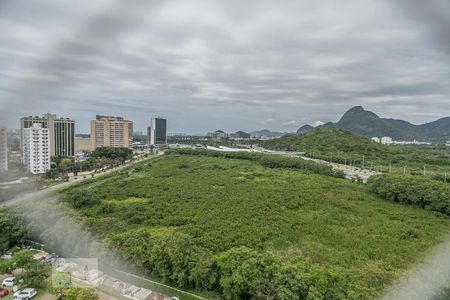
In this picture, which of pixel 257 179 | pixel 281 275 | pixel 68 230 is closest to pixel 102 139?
pixel 257 179

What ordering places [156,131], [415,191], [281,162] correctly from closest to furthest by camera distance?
1. [415,191]
2. [281,162]
3. [156,131]

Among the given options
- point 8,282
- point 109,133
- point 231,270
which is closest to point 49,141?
point 8,282

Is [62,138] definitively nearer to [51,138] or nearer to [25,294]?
[51,138]

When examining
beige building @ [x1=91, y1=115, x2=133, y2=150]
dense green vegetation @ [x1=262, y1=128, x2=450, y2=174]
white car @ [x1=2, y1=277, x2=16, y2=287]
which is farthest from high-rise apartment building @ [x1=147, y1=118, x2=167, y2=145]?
white car @ [x1=2, y1=277, x2=16, y2=287]

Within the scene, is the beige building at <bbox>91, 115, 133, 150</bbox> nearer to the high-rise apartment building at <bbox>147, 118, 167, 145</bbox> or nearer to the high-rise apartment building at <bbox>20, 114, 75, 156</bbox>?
the high-rise apartment building at <bbox>20, 114, 75, 156</bbox>

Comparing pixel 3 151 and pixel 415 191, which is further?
pixel 415 191

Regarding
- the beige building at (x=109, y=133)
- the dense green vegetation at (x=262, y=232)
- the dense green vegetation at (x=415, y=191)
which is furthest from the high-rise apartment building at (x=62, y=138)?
the dense green vegetation at (x=415, y=191)

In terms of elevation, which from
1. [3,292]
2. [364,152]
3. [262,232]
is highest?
[364,152]
